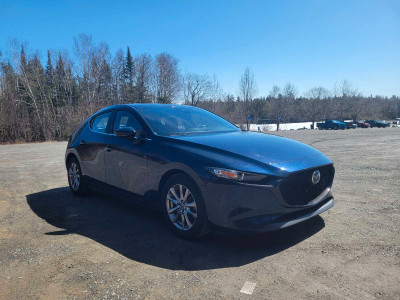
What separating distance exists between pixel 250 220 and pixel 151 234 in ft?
4.50

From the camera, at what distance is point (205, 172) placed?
304cm

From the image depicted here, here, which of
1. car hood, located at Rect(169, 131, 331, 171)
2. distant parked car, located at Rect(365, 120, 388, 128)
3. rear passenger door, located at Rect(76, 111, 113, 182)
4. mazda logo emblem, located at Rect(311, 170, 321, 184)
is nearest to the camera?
car hood, located at Rect(169, 131, 331, 171)

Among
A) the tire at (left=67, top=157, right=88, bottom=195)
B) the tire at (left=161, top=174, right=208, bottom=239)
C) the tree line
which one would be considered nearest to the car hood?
the tire at (left=161, top=174, right=208, bottom=239)

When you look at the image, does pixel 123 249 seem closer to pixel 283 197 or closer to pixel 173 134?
pixel 173 134

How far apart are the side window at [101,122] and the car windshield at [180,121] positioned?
0.75 metres

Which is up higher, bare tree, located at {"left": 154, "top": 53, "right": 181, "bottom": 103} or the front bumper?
bare tree, located at {"left": 154, "top": 53, "right": 181, "bottom": 103}

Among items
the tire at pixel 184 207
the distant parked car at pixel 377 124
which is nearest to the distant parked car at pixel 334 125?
the distant parked car at pixel 377 124

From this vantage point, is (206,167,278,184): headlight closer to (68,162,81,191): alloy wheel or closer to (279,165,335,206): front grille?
(279,165,335,206): front grille

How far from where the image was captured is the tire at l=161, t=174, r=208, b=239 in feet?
10.2

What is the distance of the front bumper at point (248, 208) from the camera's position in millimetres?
2846

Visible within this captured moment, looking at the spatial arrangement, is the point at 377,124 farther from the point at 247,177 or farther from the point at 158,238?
the point at 158,238

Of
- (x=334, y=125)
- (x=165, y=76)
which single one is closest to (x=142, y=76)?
(x=165, y=76)

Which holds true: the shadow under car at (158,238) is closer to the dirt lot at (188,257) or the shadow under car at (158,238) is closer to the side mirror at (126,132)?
the dirt lot at (188,257)

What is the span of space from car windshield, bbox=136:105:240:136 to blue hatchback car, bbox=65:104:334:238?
0.01 metres
